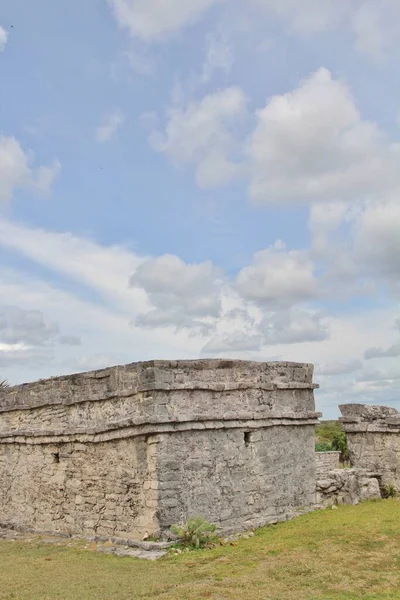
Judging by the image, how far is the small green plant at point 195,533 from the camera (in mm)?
9820

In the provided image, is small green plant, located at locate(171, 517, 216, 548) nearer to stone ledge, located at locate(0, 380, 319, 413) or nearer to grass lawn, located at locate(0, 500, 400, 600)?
grass lawn, located at locate(0, 500, 400, 600)

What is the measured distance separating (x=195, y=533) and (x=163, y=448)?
1.44m

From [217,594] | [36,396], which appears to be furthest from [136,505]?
[36,396]

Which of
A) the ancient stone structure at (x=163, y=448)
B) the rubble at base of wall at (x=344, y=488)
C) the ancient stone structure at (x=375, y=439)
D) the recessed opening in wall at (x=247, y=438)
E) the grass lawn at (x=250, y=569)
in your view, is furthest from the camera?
the ancient stone structure at (x=375, y=439)

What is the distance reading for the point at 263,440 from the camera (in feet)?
39.0

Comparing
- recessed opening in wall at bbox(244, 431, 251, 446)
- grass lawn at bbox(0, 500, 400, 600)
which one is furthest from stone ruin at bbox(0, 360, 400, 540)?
grass lawn at bbox(0, 500, 400, 600)

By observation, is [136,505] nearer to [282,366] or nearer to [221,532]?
[221,532]

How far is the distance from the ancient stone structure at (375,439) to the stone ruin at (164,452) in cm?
22

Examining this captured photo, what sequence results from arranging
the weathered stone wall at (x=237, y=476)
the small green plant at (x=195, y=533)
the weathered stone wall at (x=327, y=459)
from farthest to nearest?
the weathered stone wall at (x=327, y=459) → the weathered stone wall at (x=237, y=476) → the small green plant at (x=195, y=533)

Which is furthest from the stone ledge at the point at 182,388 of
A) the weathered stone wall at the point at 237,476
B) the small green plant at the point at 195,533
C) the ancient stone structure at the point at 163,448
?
the small green plant at the point at 195,533

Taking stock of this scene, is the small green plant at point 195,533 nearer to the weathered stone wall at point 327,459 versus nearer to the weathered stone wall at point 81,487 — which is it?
the weathered stone wall at point 81,487

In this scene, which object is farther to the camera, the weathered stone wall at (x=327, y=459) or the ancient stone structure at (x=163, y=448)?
the weathered stone wall at (x=327, y=459)

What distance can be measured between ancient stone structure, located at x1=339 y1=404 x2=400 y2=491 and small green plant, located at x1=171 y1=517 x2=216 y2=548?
6026mm

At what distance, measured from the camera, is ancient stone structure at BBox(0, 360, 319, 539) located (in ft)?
34.1
